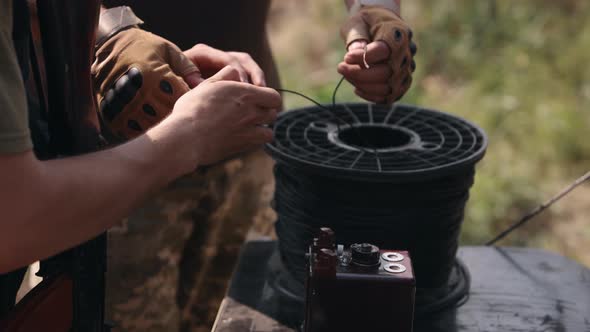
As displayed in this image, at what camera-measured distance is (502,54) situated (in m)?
6.15

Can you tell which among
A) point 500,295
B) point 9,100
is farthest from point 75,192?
point 500,295

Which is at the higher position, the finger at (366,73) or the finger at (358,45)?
the finger at (358,45)

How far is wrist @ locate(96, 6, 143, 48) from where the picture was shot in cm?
193

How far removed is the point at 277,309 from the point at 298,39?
5.47m

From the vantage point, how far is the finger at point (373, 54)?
1930 millimetres

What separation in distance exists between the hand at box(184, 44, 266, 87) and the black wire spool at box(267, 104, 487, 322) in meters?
0.23

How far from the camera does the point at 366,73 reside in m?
1.96

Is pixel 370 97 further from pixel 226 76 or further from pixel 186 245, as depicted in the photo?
pixel 186 245

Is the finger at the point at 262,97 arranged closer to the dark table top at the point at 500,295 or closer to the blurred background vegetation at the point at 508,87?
the dark table top at the point at 500,295

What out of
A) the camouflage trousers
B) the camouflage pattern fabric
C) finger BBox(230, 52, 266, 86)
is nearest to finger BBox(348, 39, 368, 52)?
finger BBox(230, 52, 266, 86)

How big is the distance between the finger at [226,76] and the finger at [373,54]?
1.25ft

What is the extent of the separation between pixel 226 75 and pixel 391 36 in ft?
1.68

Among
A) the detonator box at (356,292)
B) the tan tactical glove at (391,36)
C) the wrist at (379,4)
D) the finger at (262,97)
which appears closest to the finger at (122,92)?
the finger at (262,97)

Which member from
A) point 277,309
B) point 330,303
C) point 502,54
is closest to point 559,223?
point 502,54
